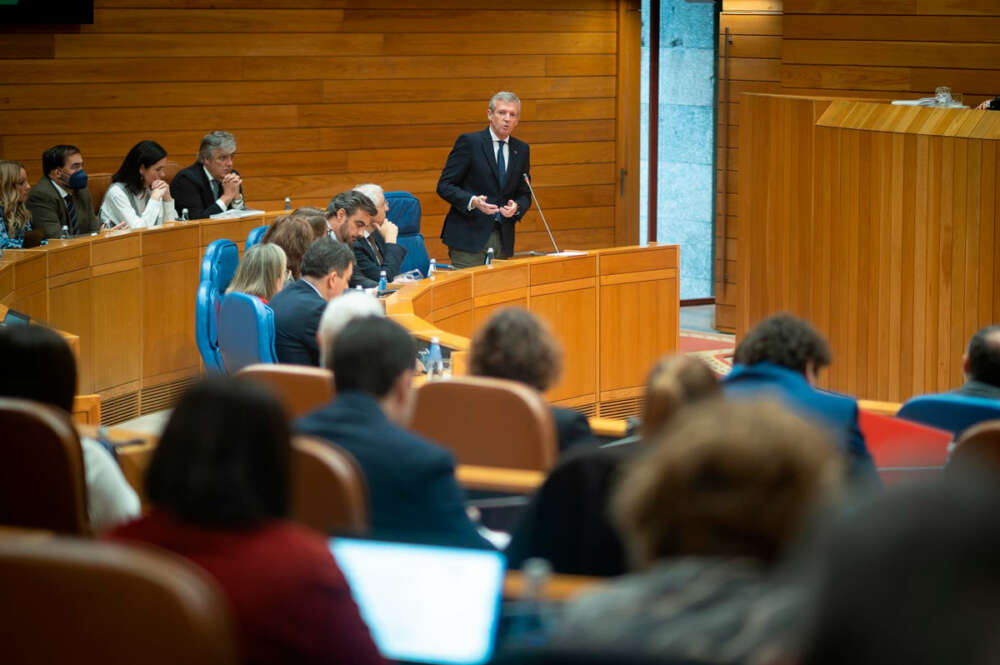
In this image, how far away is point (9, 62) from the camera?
29.9 feet

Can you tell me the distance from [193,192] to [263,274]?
289 centimetres

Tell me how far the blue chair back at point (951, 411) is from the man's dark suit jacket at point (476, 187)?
15.3ft

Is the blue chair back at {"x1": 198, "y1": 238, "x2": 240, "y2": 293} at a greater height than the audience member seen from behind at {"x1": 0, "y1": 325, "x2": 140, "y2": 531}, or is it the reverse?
the blue chair back at {"x1": 198, "y1": 238, "x2": 240, "y2": 293}

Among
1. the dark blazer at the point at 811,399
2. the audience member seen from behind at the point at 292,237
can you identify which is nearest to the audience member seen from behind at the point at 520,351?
the dark blazer at the point at 811,399

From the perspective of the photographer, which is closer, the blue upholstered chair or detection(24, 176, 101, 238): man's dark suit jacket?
detection(24, 176, 101, 238): man's dark suit jacket

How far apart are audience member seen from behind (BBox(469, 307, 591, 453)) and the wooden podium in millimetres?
4205

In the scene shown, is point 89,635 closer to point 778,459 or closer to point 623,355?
point 778,459

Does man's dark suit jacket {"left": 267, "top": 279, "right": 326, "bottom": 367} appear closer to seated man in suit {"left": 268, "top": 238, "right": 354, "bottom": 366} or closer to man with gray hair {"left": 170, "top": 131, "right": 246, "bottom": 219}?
seated man in suit {"left": 268, "top": 238, "right": 354, "bottom": 366}

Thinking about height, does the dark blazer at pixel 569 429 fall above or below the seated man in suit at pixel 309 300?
below

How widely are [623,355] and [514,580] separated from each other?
585 centimetres

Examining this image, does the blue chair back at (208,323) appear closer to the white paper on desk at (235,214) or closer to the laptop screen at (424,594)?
the white paper on desk at (235,214)

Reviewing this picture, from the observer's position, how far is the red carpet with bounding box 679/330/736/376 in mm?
9445

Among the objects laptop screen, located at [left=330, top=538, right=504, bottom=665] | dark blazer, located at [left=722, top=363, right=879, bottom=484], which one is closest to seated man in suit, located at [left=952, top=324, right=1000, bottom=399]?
dark blazer, located at [left=722, top=363, right=879, bottom=484]

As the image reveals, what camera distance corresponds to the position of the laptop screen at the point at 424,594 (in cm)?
212
